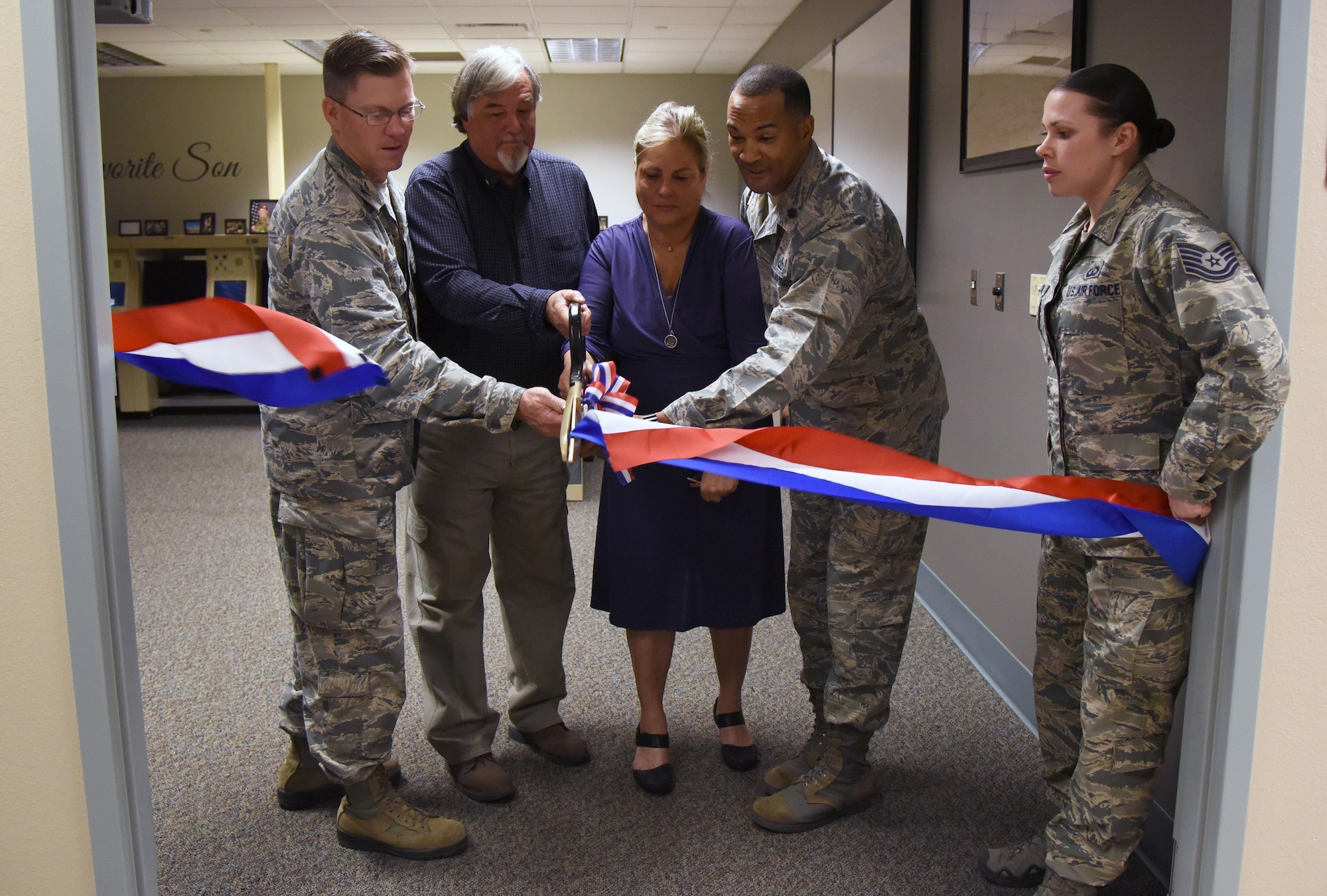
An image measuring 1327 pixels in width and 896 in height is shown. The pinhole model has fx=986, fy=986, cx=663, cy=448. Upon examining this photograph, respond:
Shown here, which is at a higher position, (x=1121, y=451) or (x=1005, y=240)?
(x=1005, y=240)

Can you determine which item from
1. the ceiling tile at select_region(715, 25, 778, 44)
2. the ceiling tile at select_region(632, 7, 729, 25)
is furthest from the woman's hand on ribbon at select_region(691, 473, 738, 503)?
the ceiling tile at select_region(715, 25, 778, 44)

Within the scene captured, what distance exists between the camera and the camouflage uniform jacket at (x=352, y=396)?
6.20 feet

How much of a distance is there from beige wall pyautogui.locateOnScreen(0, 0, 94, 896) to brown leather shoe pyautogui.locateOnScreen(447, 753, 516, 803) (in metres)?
0.95

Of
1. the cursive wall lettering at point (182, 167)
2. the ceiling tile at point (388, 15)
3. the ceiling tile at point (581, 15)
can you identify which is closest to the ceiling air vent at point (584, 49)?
the ceiling tile at point (581, 15)

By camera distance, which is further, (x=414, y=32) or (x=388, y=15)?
(x=414, y=32)

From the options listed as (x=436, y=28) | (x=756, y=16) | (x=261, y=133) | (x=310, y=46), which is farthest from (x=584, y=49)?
(x=261, y=133)

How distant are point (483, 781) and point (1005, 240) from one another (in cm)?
210

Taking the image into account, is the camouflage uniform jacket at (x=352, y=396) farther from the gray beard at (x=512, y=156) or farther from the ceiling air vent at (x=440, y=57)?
the ceiling air vent at (x=440, y=57)

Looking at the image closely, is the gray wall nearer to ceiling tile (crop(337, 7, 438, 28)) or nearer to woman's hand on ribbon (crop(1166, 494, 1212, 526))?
woman's hand on ribbon (crop(1166, 494, 1212, 526))

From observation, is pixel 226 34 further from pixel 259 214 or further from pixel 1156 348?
pixel 1156 348

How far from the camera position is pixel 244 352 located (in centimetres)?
173

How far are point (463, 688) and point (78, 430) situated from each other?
123cm

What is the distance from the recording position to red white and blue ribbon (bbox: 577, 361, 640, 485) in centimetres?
192

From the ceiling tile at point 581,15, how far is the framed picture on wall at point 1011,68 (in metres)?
4.67
